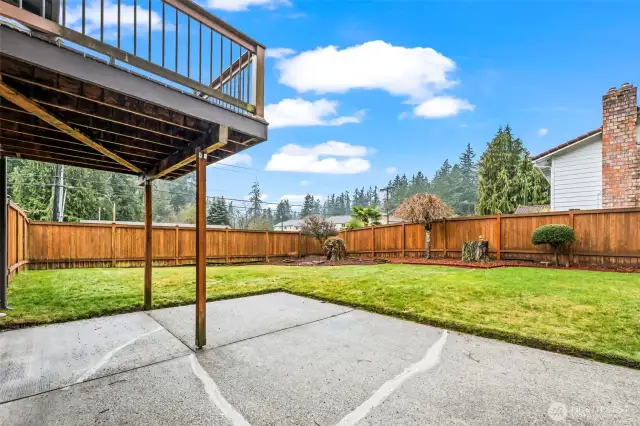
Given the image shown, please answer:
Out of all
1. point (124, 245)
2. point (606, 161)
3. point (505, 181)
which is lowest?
point (124, 245)

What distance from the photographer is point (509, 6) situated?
1058cm

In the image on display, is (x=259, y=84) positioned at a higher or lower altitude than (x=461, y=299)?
higher

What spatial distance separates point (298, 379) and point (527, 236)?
8.09 meters

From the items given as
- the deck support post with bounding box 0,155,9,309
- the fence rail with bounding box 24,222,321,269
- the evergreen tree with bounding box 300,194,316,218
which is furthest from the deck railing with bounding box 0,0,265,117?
the evergreen tree with bounding box 300,194,316,218

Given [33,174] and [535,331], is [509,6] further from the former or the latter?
[33,174]

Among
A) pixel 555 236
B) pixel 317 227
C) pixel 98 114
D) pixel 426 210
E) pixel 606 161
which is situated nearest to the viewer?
pixel 98 114

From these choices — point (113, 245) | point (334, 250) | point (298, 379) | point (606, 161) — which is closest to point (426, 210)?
point (334, 250)

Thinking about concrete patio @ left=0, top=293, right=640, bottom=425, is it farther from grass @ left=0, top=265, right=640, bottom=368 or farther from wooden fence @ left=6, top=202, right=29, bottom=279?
wooden fence @ left=6, top=202, right=29, bottom=279

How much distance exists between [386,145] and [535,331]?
37.7 m

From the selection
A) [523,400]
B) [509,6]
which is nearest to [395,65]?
[509,6]

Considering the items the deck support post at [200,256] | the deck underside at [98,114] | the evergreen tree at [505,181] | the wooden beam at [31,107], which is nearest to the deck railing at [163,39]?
the deck underside at [98,114]

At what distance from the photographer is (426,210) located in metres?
9.80

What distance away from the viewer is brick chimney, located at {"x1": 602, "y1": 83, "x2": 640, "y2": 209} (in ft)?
25.8

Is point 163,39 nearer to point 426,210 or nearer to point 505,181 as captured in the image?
point 426,210
